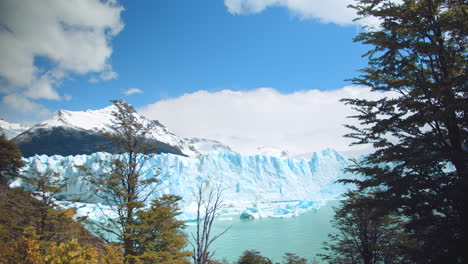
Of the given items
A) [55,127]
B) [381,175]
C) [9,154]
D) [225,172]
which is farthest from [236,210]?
[55,127]

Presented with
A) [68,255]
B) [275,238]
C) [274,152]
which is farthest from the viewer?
[274,152]

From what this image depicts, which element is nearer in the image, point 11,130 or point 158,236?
point 158,236

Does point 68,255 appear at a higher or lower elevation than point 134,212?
lower

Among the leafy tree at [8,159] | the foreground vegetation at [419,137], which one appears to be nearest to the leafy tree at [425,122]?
the foreground vegetation at [419,137]

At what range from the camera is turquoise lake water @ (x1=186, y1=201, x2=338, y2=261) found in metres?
21.5

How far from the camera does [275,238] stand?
2622 cm

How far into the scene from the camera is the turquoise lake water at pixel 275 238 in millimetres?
21469

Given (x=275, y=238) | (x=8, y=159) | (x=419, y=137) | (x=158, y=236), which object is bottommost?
(x=275, y=238)

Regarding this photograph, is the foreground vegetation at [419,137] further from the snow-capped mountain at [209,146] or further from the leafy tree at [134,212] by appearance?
the snow-capped mountain at [209,146]

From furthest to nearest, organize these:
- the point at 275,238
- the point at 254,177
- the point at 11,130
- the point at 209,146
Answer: the point at 209,146 < the point at 11,130 < the point at 254,177 < the point at 275,238

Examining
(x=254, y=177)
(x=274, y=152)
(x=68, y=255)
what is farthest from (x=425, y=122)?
(x=274, y=152)

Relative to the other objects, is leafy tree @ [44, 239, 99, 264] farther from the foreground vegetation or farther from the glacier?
the glacier

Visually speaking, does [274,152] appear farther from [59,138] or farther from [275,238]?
[59,138]

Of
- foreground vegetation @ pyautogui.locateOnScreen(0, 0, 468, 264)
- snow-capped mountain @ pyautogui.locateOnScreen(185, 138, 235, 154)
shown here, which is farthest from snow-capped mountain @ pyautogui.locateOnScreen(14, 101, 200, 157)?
snow-capped mountain @ pyautogui.locateOnScreen(185, 138, 235, 154)
